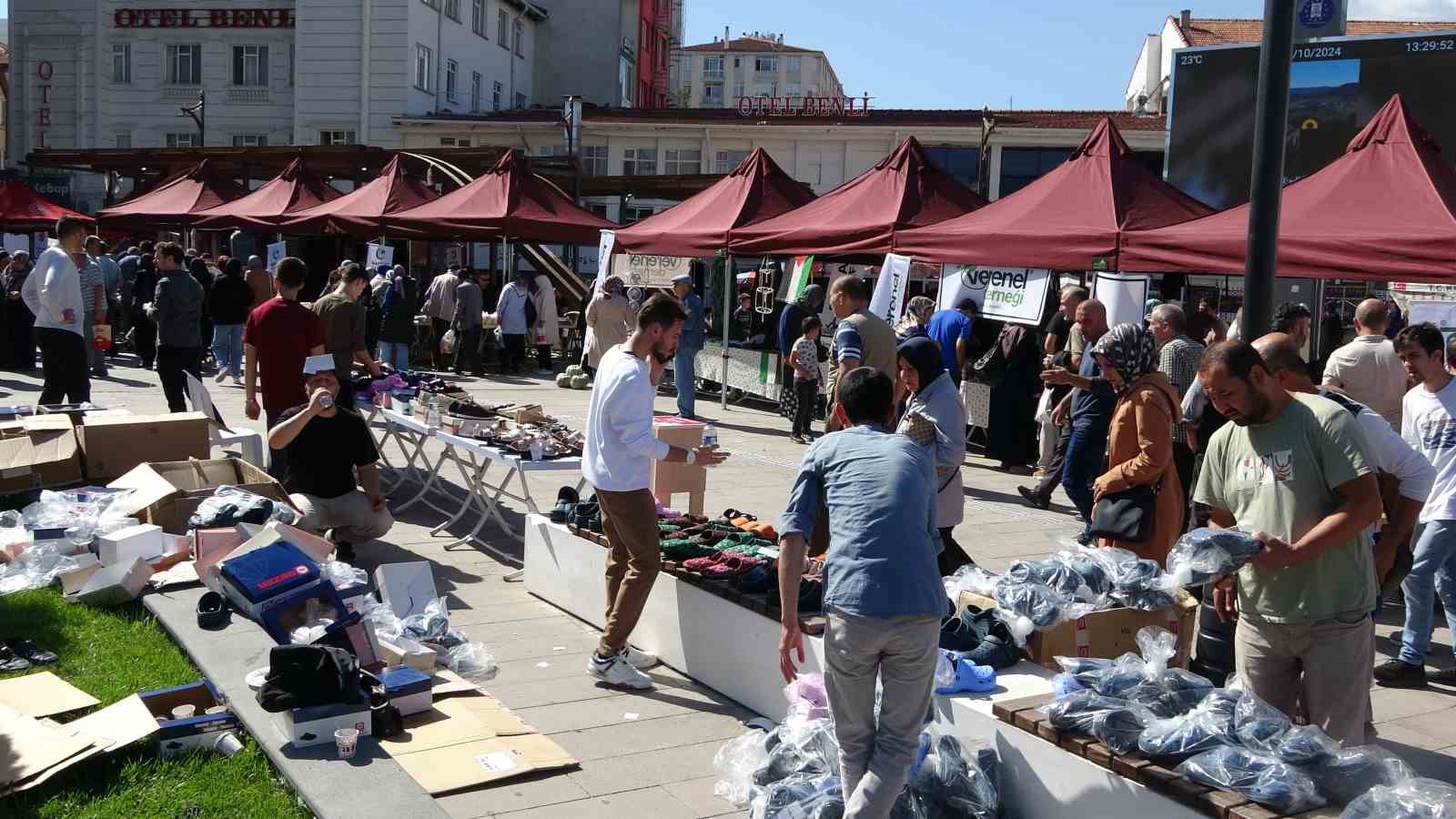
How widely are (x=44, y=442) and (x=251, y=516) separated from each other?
231 cm

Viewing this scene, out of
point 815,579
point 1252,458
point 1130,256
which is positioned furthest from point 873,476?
point 1130,256

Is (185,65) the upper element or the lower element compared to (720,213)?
upper

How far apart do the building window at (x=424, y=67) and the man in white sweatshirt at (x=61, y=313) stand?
3533 cm

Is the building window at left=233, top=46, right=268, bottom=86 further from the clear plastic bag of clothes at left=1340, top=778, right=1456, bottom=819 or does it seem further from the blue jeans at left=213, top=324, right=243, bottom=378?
the clear plastic bag of clothes at left=1340, top=778, right=1456, bottom=819

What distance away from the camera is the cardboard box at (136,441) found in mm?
8336

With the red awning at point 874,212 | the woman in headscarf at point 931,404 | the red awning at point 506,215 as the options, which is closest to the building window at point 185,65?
the red awning at point 506,215

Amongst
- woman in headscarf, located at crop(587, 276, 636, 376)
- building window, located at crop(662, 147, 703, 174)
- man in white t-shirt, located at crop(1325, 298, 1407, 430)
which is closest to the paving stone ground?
man in white t-shirt, located at crop(1325, 298, 1407, 430)

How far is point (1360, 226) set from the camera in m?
9.05

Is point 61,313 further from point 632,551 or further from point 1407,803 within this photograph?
point 1407,803

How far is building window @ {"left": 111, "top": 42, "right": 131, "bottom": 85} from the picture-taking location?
46.7m

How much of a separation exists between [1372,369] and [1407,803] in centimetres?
448

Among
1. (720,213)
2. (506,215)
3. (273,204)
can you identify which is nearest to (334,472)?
(720,213)

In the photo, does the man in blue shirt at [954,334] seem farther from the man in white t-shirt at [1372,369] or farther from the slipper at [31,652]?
the slipper at [31,652]

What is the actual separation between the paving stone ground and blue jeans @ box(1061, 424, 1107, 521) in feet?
3.90
